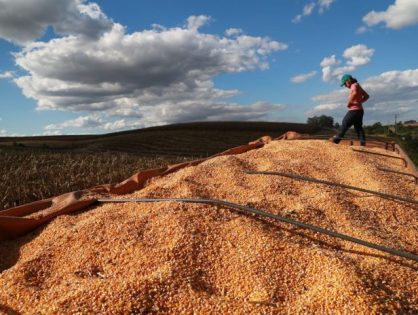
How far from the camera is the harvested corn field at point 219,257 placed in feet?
6.92

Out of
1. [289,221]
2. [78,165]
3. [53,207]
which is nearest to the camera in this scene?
[289,221]

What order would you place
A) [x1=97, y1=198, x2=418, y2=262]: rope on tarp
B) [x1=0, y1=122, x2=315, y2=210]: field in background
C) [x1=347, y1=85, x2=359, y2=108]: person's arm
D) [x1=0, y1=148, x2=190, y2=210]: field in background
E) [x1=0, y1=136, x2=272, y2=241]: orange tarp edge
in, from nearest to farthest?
[x1=97, y1=198, x2=418, y2=262]: rope on tarp → [x1=0, y1=136, x2=272, y2=241]: orange tarp edge → [x1=0, y1=148, x2=190, y2=210]: field in background → [x1=0, y1=122, x2=315, y2=210]: field in background → [x1=347, y1=85, x2=359, y2=108]: person's arm

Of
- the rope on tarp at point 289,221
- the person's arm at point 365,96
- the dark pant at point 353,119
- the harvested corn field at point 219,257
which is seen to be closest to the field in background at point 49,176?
the harvested corn field at point 219,257

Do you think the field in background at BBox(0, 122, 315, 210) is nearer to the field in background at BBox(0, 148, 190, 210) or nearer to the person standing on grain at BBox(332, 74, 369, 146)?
the field in background at BBox(0, 148, 190, 210)

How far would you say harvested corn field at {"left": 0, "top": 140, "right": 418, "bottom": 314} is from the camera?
6.92 feet

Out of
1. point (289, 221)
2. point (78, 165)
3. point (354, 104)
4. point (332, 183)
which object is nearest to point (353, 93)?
point (354, 104)

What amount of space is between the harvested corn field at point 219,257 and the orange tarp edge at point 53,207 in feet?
0.29

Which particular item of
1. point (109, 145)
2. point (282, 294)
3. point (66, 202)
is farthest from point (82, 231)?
point (109, 145)

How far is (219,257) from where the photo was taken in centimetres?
251

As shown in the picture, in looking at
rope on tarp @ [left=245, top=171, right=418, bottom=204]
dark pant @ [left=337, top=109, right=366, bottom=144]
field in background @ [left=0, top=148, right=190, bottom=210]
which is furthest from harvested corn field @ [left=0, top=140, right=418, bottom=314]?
dark pant @ [left=337, top=109, right=366, bottom=144]

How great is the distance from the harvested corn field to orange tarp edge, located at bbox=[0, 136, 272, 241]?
88mm

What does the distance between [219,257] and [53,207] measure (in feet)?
5.82

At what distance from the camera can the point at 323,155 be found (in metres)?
4.99

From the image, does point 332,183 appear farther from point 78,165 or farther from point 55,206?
point 78,165
